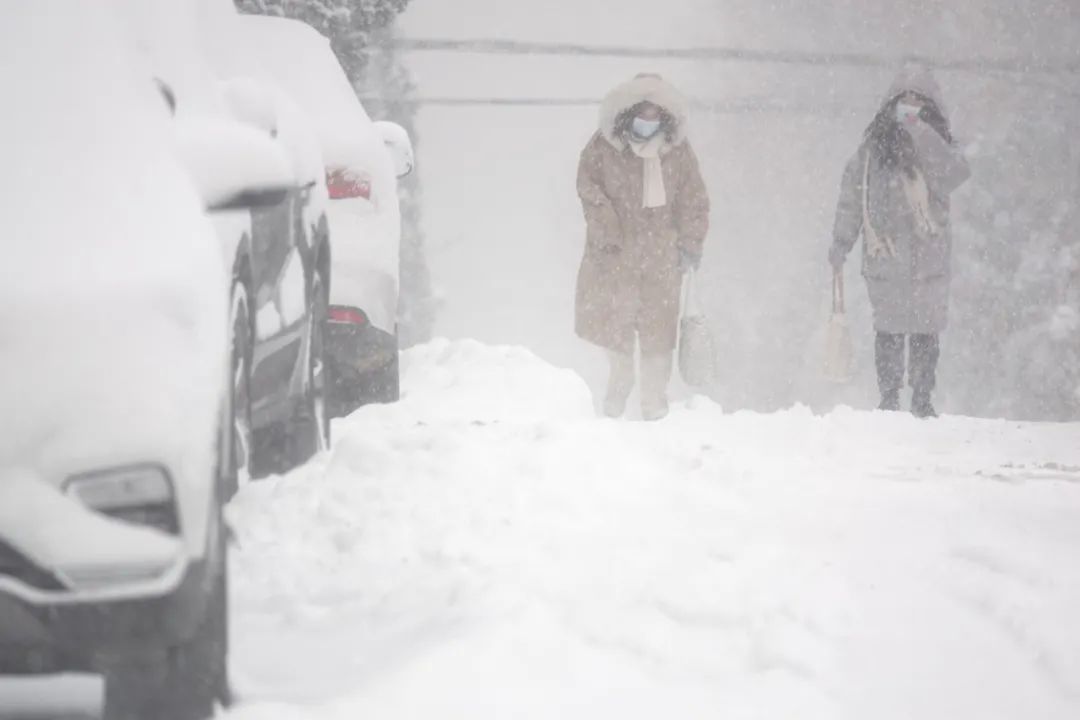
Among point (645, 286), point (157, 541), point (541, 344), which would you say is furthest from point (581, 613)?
point (541, 344)

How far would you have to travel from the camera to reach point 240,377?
4035mm

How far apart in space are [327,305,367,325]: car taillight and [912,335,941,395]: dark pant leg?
11.3 feet

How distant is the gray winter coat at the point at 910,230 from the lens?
8.63 m

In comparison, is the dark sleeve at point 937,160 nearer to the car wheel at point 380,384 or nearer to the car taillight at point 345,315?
the car wheel at point 380,384

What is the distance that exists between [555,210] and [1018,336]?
48.8m

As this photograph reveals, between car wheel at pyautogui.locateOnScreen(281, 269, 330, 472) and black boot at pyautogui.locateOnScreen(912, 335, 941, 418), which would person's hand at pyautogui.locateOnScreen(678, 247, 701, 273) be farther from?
car wheel at pyautogui.locateOnScreen(281, 269, 330, 472)

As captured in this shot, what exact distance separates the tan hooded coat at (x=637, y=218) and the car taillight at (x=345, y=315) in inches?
57.1

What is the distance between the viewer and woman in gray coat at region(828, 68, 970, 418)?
8.62 meters

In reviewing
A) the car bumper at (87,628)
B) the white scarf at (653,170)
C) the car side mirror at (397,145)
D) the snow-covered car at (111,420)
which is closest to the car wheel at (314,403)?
the car side mirror at (397,145)

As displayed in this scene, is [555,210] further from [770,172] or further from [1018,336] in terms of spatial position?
[1018,336]

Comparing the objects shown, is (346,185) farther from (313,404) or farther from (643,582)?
(643,582)

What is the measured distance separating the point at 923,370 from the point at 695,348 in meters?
1.53

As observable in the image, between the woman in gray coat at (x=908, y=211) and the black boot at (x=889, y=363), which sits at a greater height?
the woman in gray coat at (x=908, y=211)

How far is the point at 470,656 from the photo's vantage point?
3414 millimetres
